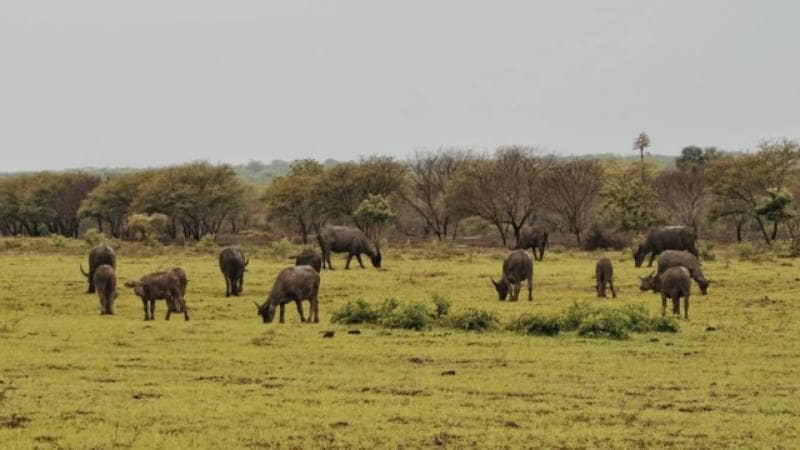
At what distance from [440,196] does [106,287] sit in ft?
199

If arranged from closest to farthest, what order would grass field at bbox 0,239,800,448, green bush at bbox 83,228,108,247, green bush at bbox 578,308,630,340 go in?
1. grass field at bbox 0,239,800,448
2. green bush at bbox 578,308,630,340
3. green bush at bbox 83,228,108,247

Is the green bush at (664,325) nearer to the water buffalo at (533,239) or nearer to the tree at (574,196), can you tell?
the water buffalo at (533,239)

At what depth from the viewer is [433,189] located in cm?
8375

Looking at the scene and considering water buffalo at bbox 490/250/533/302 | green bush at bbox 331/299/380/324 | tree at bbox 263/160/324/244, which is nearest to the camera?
green bush at bbox 331/299/380/324

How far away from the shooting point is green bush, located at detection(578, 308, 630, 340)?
20.0 meters

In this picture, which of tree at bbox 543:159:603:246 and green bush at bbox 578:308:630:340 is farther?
tree at bbox 543:159:603:246

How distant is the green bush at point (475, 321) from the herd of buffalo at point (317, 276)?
3455mm

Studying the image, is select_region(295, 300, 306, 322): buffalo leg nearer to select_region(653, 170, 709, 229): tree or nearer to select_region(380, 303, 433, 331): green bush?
select_region(380, 303, 433, 331): green bush

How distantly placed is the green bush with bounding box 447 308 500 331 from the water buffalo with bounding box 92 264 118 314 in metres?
8.86

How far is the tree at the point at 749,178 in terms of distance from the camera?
6912 centimetres

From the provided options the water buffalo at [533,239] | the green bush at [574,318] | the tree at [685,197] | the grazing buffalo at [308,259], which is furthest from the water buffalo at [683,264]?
the tree at [685,197]

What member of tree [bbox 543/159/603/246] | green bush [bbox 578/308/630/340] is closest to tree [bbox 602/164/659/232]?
tree [bbox 543/159/603/246]

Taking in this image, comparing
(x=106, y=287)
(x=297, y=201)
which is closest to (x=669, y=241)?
(x=106, y=287)

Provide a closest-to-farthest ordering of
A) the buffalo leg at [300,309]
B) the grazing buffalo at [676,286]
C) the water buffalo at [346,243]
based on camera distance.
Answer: the buffalo leg at [300,309]
the grazing buffalo at [676,286]
the water buffalo at [346,243]
